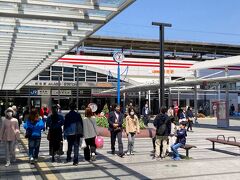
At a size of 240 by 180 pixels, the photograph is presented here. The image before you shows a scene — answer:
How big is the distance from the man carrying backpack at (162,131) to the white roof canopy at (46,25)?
3307mm

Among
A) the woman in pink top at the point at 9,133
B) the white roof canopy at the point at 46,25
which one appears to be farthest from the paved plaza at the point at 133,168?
the white roof canopy at the point at 46,25

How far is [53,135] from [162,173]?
3.62 metres

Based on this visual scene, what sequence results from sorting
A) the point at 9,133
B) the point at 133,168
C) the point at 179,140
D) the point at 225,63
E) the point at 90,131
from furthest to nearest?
the point at 225,63 → the point at 179,140 → the point at 90,131 → the point at 9,133 → the point at 133,168

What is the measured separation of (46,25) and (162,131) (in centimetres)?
459

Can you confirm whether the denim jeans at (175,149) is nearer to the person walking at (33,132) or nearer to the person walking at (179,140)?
the person walking at (179,140)

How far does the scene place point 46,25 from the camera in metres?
9.97

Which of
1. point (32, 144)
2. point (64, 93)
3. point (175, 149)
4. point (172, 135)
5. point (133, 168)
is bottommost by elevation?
point (133, 168)

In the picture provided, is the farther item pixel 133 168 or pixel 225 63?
pixel 225 63

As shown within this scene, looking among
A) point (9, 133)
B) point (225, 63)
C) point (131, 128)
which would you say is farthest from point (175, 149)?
point (225, 63)

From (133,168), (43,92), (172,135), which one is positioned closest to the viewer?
(133,168)

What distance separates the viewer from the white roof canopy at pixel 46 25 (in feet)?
25.1

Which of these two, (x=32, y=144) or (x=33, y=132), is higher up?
(x=33, y=132)

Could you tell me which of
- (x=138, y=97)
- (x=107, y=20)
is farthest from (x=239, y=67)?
(x=107, y=20)

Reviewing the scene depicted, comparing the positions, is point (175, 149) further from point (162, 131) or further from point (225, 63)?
point (225, 63)
